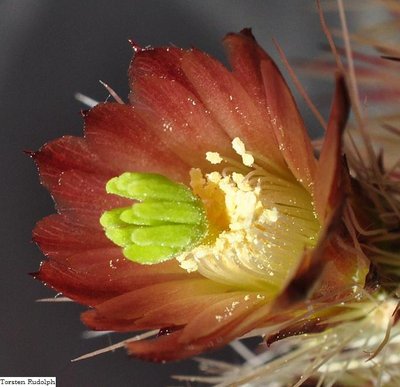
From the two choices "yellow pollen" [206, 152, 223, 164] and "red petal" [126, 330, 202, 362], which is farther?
"yellow pollen" [206, 152, 223, 164]

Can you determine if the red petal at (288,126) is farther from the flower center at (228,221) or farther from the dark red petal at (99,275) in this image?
the dark red petal at (99,275)

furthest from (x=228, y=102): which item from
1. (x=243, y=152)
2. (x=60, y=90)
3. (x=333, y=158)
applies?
(x=60, y=90)

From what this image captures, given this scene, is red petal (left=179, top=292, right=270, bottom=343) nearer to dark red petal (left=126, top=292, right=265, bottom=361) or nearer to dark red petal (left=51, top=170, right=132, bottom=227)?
dark red petal (left=126, top=292, right=265, bottom=361)

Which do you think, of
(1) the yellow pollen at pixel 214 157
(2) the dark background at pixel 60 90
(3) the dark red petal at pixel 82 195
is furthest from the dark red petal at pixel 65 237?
(2) the dark background at pixel 60 90

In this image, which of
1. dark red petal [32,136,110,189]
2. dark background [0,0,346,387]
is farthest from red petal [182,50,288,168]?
dark background [0,0,346,387]

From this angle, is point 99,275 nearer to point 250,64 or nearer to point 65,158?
point 65,158

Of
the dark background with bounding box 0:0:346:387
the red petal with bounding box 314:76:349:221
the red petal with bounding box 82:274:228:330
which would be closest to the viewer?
the red petal with bounding box 314:76:349:221

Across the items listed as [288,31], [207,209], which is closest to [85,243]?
[207,209]
